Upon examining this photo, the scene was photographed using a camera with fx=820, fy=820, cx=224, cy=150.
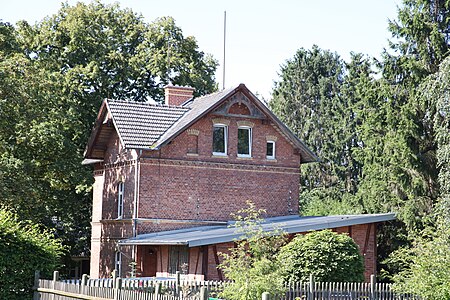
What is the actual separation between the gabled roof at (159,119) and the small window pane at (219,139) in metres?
1.22

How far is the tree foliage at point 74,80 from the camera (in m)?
34.8

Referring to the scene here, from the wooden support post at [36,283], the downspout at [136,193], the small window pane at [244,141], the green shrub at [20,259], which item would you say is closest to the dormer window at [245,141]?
the small window pane at [244,141]

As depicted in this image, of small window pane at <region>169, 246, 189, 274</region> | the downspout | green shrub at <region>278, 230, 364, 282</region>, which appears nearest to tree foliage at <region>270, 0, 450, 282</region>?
green shrub at <region>278, 230, 364, 282</region>

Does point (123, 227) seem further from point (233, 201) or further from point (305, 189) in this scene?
point (305, 189)

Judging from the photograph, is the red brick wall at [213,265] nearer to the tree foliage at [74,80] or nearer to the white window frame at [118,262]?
the white window frame at [118,262]

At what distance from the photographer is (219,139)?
3553 cm

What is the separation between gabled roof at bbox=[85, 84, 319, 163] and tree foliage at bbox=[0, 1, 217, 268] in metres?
2.32

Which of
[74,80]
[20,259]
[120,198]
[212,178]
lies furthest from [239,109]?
[20,259]

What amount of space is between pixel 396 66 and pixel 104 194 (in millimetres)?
14555

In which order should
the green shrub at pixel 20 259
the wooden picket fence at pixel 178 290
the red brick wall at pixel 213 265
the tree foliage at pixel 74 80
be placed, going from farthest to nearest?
the tree foliage at pixel 74 80 < the red brick wall at pixel 213 265 < the green shrub at pixel 20 259 < the wooden picket fence at pixel 178 290

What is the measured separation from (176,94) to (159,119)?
3.58 meters

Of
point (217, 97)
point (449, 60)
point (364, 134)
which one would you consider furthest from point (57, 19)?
point (449, 60)

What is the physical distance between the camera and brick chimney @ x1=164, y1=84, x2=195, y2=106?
39031mm

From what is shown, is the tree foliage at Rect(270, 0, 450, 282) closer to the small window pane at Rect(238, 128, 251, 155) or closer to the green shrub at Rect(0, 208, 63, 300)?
the small window pane at Rect(238, 128, 251, 155)
